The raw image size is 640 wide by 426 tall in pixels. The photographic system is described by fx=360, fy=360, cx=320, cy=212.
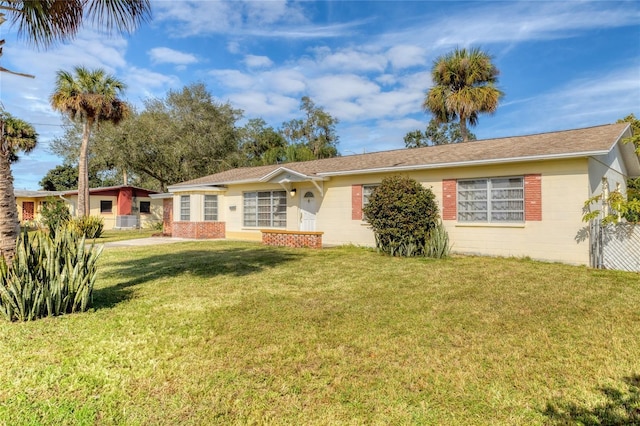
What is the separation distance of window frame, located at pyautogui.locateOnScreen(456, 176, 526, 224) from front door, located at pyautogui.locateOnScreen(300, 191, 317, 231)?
619cm

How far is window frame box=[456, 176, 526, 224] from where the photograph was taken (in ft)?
35.2

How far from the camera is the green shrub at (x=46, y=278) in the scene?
4980 millimetres

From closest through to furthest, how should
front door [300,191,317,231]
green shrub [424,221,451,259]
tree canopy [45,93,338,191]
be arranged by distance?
green shrub [424,221,451,259]
front door [300,191,317,231]
tree canopy [45,93,338,191]

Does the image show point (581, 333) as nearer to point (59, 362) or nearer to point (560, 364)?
Result: point (560, 364)

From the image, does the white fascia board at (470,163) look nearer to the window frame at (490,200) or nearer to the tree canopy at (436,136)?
the window frame at (490,200)

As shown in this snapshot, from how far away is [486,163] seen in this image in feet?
35.7

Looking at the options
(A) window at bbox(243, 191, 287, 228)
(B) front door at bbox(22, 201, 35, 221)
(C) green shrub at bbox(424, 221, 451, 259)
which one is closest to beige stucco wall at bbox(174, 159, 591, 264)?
(C) green shrub at bbox(424, 221, 451, 259)

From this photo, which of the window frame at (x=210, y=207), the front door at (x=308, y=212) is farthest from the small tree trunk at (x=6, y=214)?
the window frame at (x=210, y=207)

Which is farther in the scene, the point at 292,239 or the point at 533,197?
the point at 292,239

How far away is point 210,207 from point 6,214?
1368 cm

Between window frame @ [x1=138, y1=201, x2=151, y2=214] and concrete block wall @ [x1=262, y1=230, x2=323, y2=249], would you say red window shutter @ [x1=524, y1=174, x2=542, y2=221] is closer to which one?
concrete block wall @ [x1=262, y1=230, x2=323, y2=249]

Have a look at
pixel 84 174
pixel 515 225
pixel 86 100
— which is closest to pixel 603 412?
pixel 515 225

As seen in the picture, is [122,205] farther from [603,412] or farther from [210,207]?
[603,412]

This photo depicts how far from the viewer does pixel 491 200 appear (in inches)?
442
